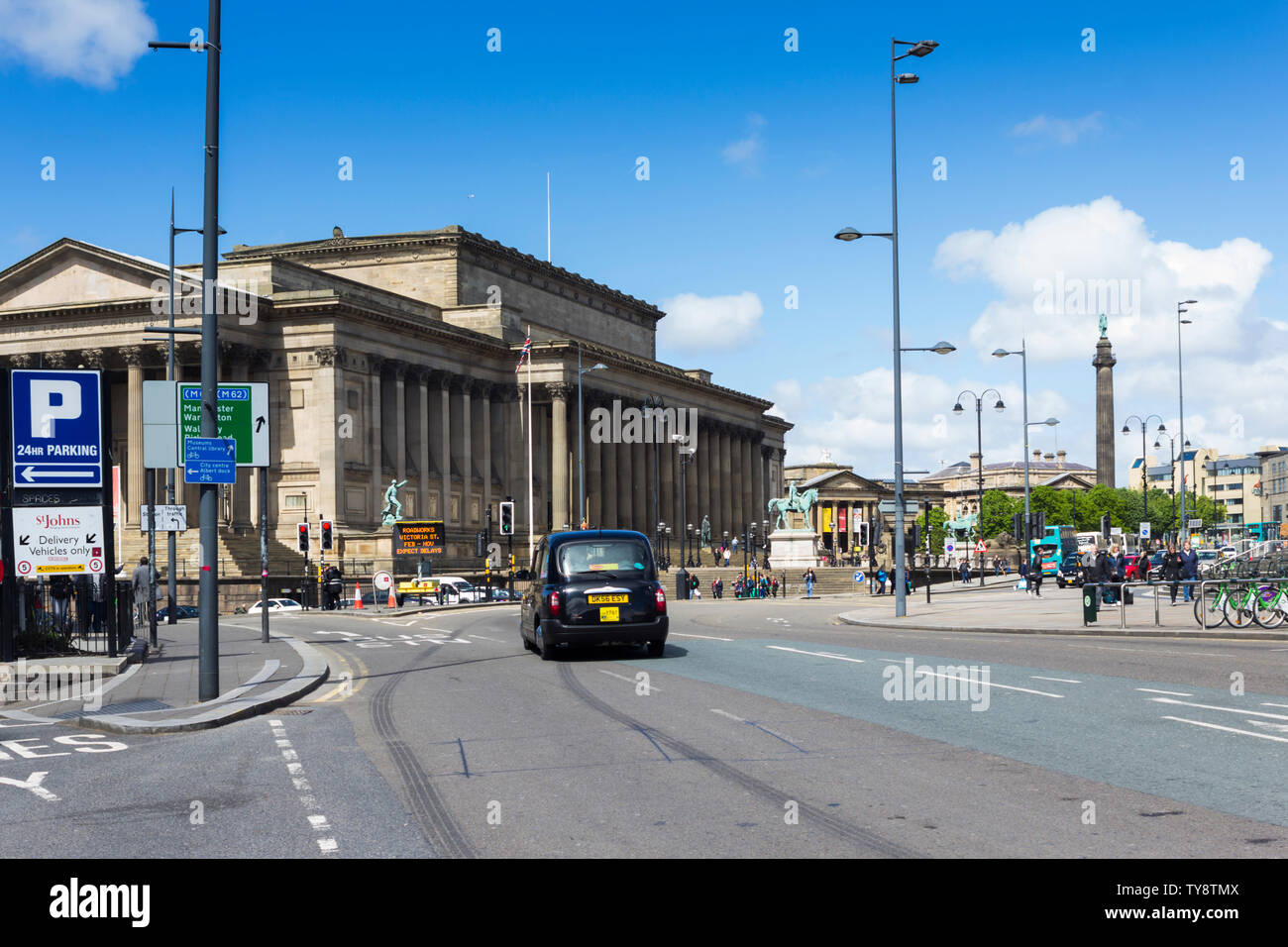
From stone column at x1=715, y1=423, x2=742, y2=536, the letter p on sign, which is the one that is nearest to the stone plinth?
stone column at x1=715, y1=423, x2=742, y2=536

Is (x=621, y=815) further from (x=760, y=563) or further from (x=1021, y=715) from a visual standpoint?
(x=760, y=563)

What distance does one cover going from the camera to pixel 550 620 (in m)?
21.0

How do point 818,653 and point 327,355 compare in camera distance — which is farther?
point 327,355

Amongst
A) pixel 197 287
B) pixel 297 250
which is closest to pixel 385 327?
pixel 197 287

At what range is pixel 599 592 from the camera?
68.2 feet

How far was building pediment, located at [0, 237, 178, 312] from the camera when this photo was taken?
6781 cm

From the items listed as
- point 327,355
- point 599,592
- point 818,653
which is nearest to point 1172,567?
point 818,653

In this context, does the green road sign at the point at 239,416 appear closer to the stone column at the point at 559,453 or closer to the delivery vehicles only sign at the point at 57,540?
the delivery vehicles only sign at the point at 57,540

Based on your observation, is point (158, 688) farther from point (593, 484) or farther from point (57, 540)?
point (593, 484)

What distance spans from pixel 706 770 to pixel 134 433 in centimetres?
6568

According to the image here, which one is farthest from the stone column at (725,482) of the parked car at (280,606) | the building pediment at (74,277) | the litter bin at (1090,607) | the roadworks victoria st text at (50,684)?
the roadworks victoria st text at (50,684)

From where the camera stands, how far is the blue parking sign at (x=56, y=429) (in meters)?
22.0

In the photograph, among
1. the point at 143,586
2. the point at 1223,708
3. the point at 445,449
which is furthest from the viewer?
the point at 445,449

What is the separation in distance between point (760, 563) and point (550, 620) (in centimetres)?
7831
